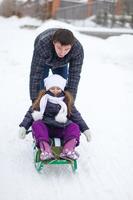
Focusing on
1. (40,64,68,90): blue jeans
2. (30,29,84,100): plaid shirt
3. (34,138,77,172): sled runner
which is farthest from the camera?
→ (40,64,68,90): blue jeans

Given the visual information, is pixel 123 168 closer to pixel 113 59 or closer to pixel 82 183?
pixel 82 183

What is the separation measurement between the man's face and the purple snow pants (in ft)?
2.42

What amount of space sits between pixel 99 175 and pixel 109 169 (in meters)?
0.19

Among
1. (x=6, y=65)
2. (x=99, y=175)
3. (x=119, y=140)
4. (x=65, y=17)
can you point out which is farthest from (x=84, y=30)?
(x=99, y=175)

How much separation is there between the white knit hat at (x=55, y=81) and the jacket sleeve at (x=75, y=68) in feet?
0.40

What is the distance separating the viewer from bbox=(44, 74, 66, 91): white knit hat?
443cm

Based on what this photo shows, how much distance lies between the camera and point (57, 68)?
15.5 ft

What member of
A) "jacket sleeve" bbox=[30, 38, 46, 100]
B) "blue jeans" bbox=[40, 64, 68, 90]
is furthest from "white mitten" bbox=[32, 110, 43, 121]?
"blue jeans" bbox=[40, 64, 68, 90]

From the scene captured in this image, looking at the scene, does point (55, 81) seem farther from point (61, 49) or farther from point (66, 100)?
point (61, 49)

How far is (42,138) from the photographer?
13.7 feet

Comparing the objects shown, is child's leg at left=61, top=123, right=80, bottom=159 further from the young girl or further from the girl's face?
the girl's face

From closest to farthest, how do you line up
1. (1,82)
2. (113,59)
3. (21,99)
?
(21,99)
(1,82)
(113,59)

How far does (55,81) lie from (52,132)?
541 mm

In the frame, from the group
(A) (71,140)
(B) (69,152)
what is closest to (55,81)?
(A) (71,140)
